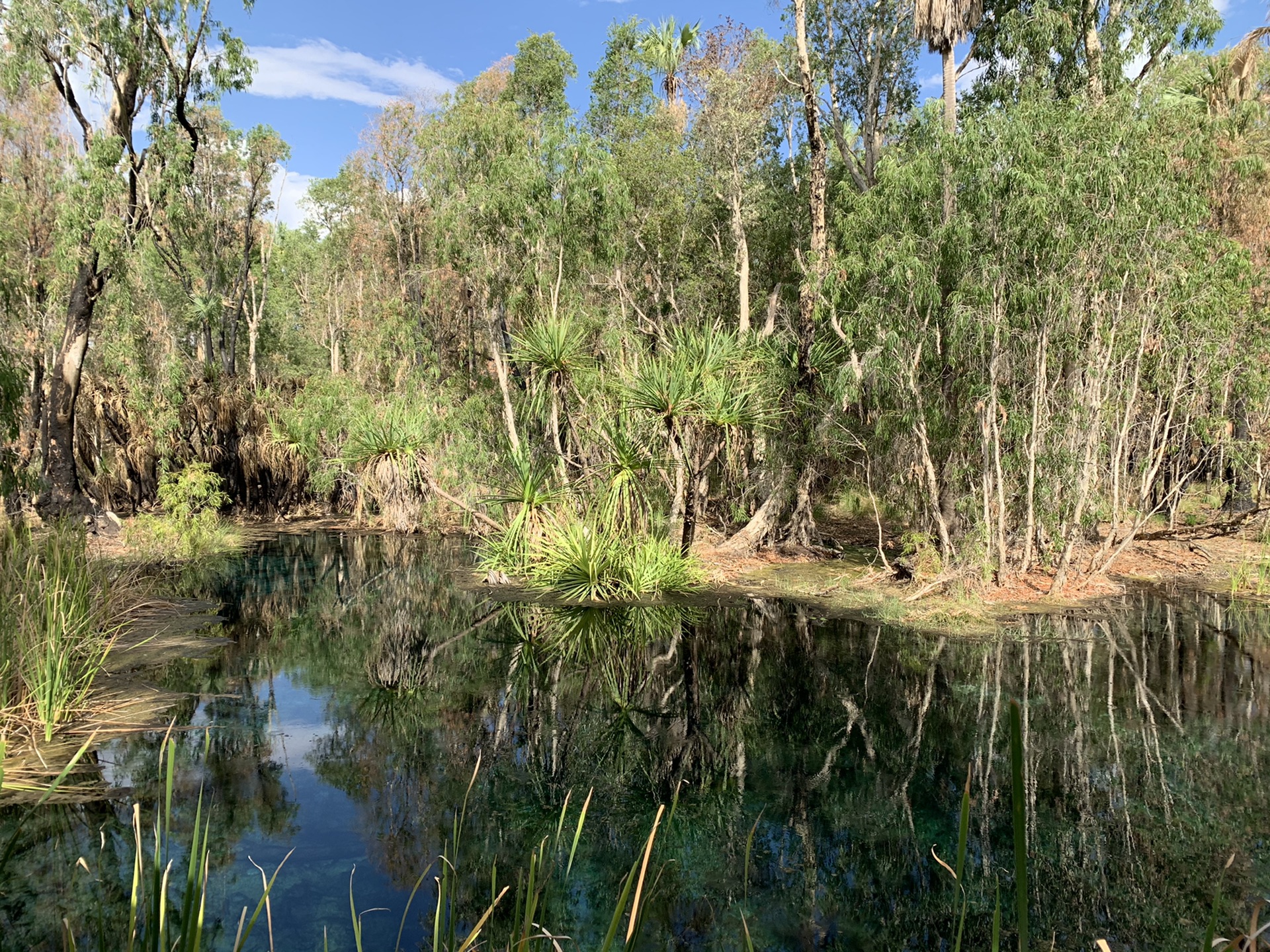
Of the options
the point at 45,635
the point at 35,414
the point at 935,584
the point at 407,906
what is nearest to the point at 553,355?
the point at 935,584

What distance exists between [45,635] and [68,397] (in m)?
11.8

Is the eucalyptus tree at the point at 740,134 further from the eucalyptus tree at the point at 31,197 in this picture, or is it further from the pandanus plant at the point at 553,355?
the eucalyptus tree at the point at 31,197

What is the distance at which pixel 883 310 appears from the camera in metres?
12.4

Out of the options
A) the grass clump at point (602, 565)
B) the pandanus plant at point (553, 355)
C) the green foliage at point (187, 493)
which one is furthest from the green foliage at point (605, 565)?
the green foliage at point (187, 493)

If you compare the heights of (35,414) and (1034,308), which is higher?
(1034,308)

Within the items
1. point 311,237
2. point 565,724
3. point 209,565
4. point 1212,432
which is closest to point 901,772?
point 565,724

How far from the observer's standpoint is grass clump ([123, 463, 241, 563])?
623 inches

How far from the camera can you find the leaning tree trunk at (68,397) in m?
16.4

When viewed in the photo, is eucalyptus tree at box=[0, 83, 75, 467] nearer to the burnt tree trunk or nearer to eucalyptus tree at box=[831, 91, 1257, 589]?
the burnt tree trunk

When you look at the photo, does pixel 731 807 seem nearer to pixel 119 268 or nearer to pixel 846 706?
pixel 846 706

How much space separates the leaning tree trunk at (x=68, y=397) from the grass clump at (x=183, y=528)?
1354 mm

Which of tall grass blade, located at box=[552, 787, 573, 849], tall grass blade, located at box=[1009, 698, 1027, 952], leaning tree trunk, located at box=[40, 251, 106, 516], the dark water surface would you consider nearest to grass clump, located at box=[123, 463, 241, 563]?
leaning tree trunk, located at box=[40, 251, 106, 516]

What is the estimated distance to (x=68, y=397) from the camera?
16625 mm

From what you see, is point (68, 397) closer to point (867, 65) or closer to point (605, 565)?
point (605, 565)
